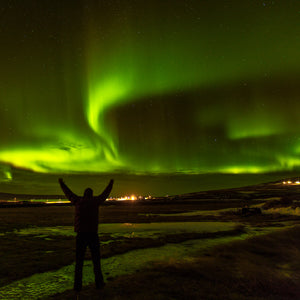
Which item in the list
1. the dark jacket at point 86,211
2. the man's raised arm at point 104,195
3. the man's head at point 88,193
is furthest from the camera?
the man's raised arm at point 104,195

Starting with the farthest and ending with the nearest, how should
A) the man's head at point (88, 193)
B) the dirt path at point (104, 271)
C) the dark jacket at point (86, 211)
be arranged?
the dirt path at point (104, 271) → the man's head at point (88, 193) → the dark jacket at point (86, 211)

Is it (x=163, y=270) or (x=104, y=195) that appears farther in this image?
(x=163, y=270)

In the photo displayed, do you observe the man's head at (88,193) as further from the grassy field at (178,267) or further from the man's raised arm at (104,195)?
the grassy field at (178,267)

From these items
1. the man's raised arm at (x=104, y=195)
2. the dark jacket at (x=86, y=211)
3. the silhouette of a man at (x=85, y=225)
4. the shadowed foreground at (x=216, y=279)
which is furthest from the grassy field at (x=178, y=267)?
the man's raised arm at (x=104, y=195)

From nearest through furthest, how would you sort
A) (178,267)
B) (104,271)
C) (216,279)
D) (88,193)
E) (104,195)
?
1. (88,193)
2. (104,195)
3. (216,279)
4. (104,271)
5. (178,267)

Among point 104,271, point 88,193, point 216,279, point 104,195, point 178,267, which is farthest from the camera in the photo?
point 178,267

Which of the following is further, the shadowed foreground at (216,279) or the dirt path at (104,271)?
the dirt path at (104,271)

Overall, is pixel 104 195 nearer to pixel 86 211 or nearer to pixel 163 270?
pixel 86 211

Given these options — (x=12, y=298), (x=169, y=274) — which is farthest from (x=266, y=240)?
(x=12, y=298)

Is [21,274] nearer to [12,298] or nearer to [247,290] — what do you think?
[12,298]

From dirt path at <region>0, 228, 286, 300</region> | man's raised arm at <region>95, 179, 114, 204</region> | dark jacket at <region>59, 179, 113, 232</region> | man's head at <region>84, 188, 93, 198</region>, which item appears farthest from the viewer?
dirt path at <region>0, 228, 286, 300</region>

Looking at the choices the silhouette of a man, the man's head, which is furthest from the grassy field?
the man's head

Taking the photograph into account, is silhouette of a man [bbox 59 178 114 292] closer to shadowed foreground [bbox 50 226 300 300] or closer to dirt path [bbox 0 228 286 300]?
shadowed foreground [bbox 50 226 300 300]

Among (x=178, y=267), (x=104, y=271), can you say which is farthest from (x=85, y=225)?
(x=178, y=267)
